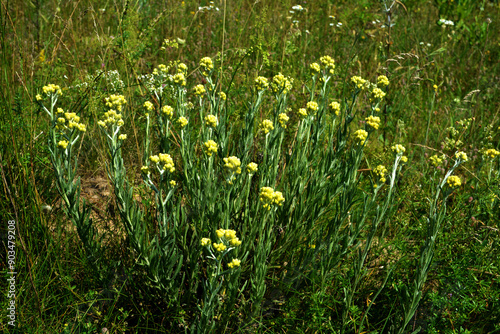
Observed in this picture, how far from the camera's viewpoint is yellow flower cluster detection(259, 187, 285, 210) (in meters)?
1.63

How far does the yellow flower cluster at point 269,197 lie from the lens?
5.35ft

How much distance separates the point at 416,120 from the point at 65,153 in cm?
323

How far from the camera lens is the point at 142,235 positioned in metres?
1.79

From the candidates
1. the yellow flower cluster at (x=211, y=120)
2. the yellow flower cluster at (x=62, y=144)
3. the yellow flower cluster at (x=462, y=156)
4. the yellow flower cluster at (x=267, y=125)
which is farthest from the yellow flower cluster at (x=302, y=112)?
the yellow flower cluster at (x=62, y=144)

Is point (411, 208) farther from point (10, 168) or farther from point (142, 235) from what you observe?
point (10, 168)

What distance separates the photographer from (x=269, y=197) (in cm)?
164

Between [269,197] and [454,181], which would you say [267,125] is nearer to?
[269,197]

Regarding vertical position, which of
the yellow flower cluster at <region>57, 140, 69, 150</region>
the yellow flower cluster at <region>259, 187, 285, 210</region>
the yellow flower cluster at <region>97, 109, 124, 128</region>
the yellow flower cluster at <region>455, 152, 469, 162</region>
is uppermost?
the yellow flower cluster at <region>97, 109, 124, 128</region>

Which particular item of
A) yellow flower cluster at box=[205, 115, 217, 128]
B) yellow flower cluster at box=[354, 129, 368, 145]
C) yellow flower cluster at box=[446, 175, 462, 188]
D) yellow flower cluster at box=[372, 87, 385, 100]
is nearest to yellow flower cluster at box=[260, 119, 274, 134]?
yellow flower cluster at box=[205, 115, 217, 128]

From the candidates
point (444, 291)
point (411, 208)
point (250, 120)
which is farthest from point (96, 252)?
point (411, 208)

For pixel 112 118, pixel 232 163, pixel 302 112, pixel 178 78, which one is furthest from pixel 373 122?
pixel 112 118

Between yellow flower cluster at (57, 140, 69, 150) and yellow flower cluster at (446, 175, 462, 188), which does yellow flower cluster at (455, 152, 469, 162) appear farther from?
yellow flower cluster at (57, 140, 69, 150)

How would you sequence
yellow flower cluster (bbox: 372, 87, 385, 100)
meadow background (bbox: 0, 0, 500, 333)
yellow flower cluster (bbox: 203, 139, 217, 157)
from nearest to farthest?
yellow flower cluster (bbox: 203, 139, 217, 157)
meadow background (bbox: 0, 0, 500, 333)
yellow flower cluster (bbox: 372, 87, 385, 100)

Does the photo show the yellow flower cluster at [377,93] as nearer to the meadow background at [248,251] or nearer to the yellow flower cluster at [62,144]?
the meadow background at [248,251]
